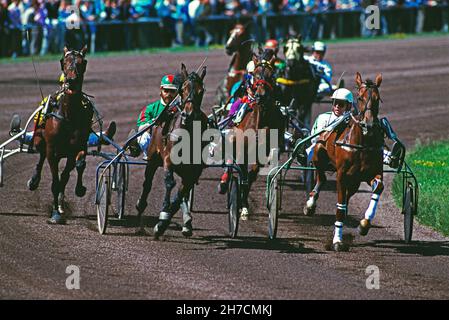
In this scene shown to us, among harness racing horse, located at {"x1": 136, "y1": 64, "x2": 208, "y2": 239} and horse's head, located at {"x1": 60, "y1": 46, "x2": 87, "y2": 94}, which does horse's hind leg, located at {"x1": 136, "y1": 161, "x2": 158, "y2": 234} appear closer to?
harness racing horse, located at {"x1": 136, "y1": 64, "x2": 208, "y2": 239}

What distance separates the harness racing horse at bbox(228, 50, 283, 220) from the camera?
1430 cm

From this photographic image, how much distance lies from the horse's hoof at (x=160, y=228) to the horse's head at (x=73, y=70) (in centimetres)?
174

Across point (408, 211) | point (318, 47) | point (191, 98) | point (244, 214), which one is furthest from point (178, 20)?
point (191, 98)

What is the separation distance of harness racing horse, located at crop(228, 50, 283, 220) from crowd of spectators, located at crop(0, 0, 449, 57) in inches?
624

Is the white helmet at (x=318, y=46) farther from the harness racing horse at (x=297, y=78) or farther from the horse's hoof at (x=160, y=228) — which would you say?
the horse's hoof at (x=160, y=228)

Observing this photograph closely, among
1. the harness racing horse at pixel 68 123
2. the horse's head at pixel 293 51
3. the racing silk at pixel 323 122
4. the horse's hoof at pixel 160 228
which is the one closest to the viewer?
the horse's hoof at pixel 160 228

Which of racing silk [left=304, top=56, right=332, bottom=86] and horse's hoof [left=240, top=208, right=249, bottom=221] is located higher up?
racing silk [left=304, top=56, right=332, bottom=86]

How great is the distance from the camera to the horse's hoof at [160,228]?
1299 centimetres

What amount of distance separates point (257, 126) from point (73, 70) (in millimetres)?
Answer: 2262

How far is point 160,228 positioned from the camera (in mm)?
13094
